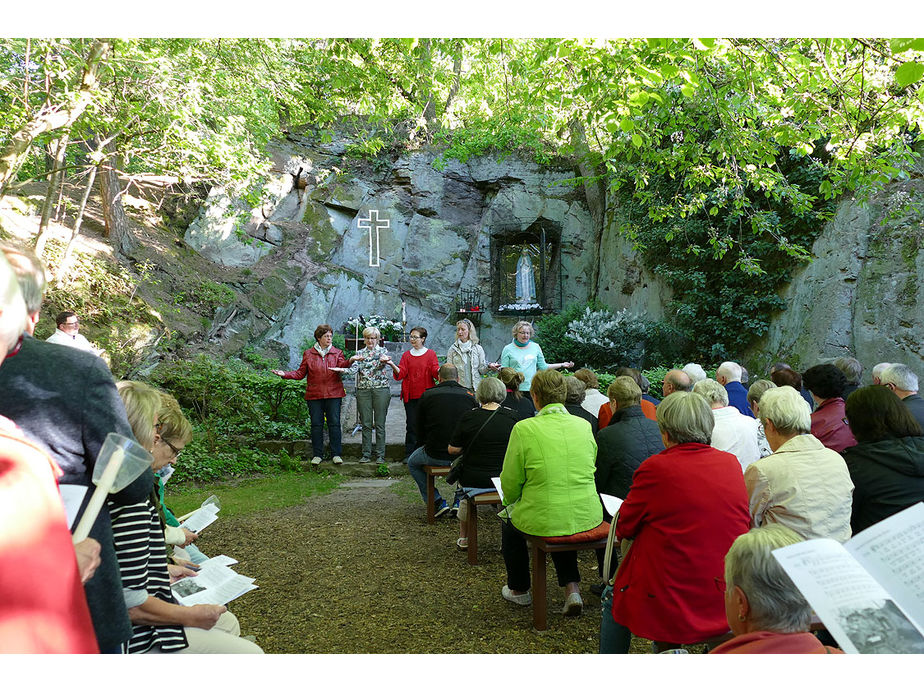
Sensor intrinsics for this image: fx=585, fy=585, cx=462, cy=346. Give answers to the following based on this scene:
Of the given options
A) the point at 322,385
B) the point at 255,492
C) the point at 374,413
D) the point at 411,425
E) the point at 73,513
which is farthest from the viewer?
the point at 374,413

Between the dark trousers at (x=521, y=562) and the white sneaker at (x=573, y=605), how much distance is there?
0.11 meters

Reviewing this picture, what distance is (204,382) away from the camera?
7.74 metres

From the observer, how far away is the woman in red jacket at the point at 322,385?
7.46 m

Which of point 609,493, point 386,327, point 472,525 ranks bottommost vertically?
point 472,525

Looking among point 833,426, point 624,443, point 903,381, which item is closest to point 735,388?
point 903,381

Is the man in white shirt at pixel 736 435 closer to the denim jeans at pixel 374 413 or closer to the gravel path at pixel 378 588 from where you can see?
the gravel path at pixel 378 588

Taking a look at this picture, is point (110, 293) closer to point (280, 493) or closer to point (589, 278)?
point (280, 493)

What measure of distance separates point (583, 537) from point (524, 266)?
14.6 metres

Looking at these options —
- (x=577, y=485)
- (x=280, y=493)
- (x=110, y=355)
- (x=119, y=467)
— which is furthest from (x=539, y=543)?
(x=110, y=355)

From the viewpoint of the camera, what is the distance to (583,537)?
334 centimetres

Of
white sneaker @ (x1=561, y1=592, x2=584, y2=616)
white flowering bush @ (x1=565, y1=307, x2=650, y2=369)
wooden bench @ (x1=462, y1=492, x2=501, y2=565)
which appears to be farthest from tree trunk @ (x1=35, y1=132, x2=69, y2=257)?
white flowering bush @ (x1=565, y1=307, x2=650, y2=369)

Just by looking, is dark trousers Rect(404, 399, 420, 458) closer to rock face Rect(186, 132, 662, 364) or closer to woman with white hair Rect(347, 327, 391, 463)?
woman with white hair Rect(347, 327, 391, 463)

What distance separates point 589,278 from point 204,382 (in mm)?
12254

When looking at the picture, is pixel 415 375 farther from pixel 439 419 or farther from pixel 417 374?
pixel 439 419
